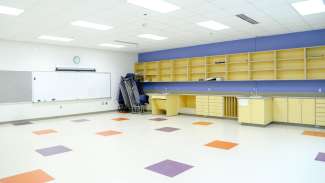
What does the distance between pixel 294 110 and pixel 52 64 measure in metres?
8.46

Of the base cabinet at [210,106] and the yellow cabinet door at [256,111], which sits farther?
the base cabinet at [210,106]

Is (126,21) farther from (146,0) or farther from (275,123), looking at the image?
(275,123)

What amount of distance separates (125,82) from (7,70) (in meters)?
4.46

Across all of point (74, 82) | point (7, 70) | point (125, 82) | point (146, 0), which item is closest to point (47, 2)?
point (146, 0)

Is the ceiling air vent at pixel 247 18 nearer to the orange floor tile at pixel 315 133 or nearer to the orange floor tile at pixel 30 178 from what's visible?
the orange floor tile at pixel 315 133

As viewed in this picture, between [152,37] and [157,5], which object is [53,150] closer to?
[157,5]

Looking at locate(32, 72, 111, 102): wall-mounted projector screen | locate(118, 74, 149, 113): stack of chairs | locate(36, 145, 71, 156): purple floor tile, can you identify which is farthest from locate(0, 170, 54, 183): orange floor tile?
locate(118, 74, 149, 113): stack of chairs

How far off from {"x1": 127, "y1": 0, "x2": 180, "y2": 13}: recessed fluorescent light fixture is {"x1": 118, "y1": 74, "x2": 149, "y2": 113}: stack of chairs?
18.4 ft

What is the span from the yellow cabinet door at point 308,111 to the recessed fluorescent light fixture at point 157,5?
15.2 feet

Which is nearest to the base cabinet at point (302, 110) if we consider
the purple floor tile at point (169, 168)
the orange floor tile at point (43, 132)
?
the purple floor tile at point (169, 168)

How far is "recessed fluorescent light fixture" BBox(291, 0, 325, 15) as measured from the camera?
15.3ft

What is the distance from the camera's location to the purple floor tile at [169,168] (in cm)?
336

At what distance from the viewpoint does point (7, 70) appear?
776cm

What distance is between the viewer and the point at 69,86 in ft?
30.3
